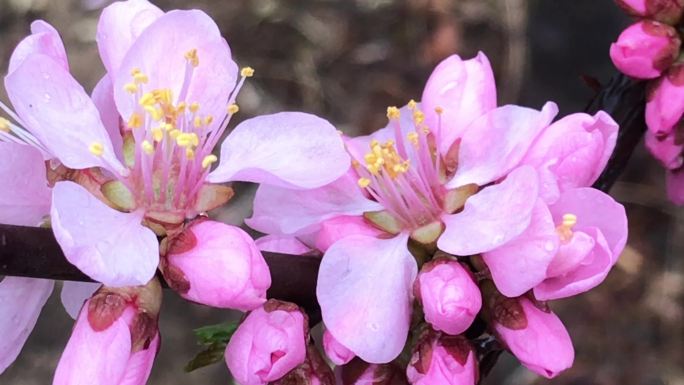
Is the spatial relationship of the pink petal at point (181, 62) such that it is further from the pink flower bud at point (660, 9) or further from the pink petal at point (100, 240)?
the pink flower bud at point (660, 9)

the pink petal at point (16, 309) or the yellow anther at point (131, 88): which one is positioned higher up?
the yellow anther at point (131, 88)

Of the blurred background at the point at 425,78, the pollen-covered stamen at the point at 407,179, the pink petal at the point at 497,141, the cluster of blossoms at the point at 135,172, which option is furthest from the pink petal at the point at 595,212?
the blurred background at the point at 425,78

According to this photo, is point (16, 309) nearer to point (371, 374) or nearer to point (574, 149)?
point (371, 374)

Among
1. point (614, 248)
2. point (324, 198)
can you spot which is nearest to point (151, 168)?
point (324, 198)

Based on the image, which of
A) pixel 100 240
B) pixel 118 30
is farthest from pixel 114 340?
pixel 118 30

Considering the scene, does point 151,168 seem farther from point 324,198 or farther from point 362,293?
point 362,293

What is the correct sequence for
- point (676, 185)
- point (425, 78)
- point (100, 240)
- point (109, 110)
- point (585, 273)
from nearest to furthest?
point (100, 240), point (585, 273), point (109, 110), point (676, 185), point (425, 78)

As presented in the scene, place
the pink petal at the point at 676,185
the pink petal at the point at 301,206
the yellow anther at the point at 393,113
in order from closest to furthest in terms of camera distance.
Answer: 1. the pink petal at the point at 301,206
2. the yellow anther at the point at 393,113
3. the pink petal at the point at 676,185
